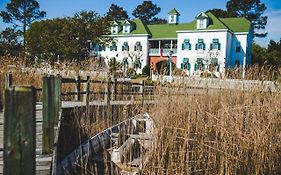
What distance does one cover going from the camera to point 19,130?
1453 mm

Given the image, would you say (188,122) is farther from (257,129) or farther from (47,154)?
(47,154)

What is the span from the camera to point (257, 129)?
4492 millimetres

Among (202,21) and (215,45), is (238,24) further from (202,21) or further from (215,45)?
(215,45)

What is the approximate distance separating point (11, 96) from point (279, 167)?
14.1ft

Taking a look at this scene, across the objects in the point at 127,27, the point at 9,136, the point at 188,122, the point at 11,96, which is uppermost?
the point at 127,27

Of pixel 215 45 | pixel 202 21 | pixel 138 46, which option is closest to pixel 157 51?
pixel 138 46

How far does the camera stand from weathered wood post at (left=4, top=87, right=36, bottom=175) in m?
1.41

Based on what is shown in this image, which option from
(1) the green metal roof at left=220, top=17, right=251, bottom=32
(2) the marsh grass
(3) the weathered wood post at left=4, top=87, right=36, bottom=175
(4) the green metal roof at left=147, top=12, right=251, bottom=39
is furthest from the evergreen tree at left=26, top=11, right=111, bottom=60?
(3) the weathered wood post at left=4, top=87, right=36, bottom=175

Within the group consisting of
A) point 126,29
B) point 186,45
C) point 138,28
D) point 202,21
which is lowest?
point 186,45

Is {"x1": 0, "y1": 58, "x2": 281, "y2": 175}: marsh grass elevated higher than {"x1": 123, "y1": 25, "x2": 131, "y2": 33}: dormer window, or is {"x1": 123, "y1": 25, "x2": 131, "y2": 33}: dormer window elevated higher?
{"x1": 123, "y1": 25, "x2": 131, "y2": 33}: dormer window

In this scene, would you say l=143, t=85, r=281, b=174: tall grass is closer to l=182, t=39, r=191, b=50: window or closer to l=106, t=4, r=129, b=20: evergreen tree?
l=182, t=39, r=191, b=50: window

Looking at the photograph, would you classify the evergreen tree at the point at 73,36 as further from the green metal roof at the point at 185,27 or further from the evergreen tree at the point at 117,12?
the evergreen tree at the point at 117,12

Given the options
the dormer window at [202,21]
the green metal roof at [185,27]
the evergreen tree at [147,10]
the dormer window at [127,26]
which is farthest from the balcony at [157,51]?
the evergreen tree at [147,10]

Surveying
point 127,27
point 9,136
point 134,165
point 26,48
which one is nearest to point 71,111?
point 134,165
